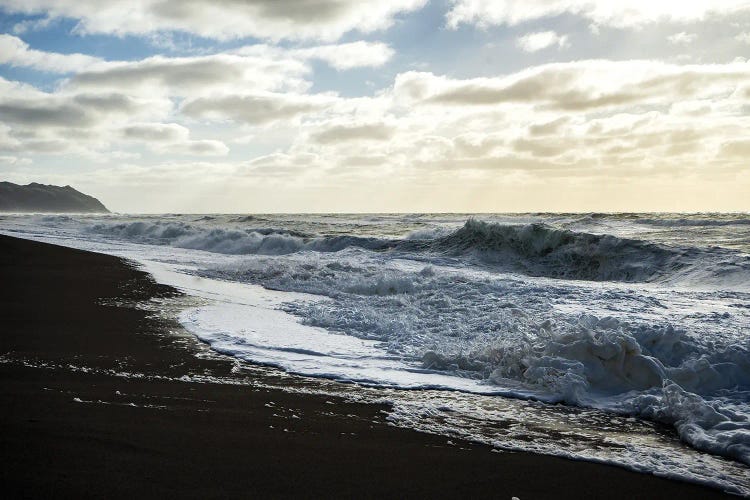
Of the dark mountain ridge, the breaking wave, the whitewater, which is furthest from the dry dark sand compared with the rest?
the dark mountain ridge

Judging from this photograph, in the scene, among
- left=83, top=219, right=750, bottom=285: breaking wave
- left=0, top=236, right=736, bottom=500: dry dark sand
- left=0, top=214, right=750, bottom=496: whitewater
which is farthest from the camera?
left=83, top=219, right=750, bottom=285: breaking wave

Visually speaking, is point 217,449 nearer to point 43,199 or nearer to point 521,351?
point 521,351

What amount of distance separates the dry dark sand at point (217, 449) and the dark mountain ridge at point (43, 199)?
140 m

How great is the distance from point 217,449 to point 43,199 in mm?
158430

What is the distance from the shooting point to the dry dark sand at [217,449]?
2584 mm

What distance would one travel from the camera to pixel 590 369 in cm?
485

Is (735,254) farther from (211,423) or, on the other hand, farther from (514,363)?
(211,423)

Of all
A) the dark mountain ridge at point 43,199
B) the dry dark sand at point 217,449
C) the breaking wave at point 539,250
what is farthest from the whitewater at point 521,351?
the dark mountain ridge at point 43,199

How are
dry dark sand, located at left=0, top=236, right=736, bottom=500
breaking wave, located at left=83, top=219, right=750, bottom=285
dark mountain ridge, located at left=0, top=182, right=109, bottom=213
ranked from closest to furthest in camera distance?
dry dark sand, located at left=0, top=236, right=736, bottom=500
breaking wave, located at left=83, top=219, right=750, bottom=285
dark mountain ridge, located at left=0, top=182, right=109, bottom=213

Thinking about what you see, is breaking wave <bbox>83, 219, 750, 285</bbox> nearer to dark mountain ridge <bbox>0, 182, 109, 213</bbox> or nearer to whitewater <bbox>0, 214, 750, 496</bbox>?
whitewater <bbox>0, 214, 750, 496</bbox>

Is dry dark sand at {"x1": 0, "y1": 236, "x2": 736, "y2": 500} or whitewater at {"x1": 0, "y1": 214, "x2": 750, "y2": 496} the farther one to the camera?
whitewater at {"x1": 0, "y1": 214, "x2": 750, "y2": 496}

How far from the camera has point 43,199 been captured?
13962 centimetres

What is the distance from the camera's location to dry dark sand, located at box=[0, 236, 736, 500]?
2.58 m

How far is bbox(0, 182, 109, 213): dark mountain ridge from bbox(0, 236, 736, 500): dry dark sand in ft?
458
